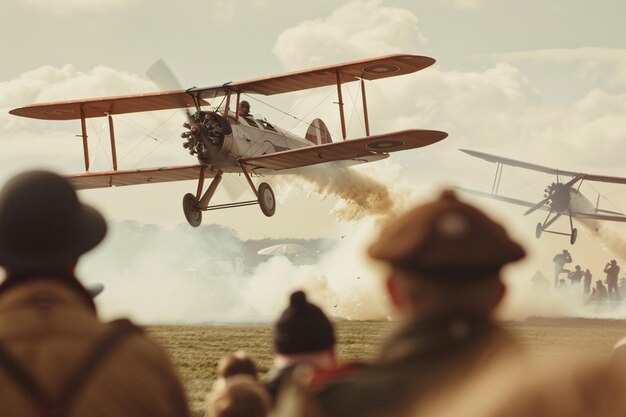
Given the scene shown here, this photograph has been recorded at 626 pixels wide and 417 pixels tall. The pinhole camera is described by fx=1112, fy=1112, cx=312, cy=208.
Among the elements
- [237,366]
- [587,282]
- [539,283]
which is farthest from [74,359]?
[587,282]

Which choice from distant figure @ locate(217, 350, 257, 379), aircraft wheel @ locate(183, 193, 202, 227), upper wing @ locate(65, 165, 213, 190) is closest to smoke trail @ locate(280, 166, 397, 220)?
upper wing @ locate(65, 165, 213, 190)

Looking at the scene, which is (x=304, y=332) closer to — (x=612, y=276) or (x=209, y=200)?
(x=209, y=200)

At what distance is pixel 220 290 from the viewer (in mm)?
57000

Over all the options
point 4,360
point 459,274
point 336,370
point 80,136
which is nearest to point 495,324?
point 459,274

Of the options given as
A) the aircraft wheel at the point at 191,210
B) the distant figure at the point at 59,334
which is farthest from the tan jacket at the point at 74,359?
the aircraft wheel at the point at 191,210

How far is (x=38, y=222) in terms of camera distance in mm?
3012

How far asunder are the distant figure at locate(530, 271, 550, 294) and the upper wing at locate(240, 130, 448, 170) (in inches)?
577

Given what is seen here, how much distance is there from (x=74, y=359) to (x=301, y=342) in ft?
3.94

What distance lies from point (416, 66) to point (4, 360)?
27510 mm

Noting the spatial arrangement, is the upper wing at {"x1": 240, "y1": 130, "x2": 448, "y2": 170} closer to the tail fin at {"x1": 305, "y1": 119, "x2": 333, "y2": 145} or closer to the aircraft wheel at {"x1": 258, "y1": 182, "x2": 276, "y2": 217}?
the aircraft wheel at {"x1": 258, "y1": 182, "x2": 276, "y2": 217}

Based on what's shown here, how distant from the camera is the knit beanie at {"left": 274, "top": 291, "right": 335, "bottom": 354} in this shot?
3920 millimetres

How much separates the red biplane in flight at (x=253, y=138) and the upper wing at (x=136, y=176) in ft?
0.10

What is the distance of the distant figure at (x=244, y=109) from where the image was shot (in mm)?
30734

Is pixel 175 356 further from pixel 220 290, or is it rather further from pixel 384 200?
pixel 220 290
